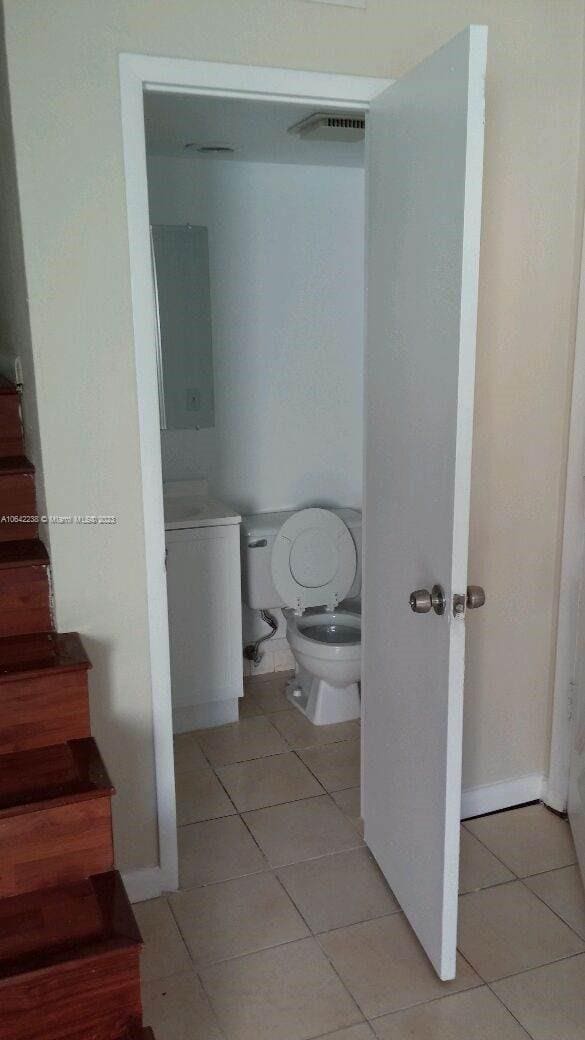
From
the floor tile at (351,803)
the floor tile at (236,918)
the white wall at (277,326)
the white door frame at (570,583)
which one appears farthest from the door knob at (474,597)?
the white wall at (277,326)

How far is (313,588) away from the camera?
3.27m

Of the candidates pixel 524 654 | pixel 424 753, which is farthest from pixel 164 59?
pixel 524 654

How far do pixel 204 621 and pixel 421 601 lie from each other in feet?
4.69

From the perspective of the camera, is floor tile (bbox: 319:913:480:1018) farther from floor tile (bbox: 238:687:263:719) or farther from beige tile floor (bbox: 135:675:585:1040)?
floor tile (bbox: 238:687:263:719)

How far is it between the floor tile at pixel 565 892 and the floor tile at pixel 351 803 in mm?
508

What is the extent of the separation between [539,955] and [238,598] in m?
1.52

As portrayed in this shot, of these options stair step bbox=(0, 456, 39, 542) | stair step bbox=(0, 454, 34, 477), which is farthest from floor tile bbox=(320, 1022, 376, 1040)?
stair step bbox=(0, 454, 34, 477)

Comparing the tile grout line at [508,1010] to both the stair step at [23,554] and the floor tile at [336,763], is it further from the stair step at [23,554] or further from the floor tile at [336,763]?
the stair step at [23,554]

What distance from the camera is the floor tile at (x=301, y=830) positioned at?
2398 millimetres

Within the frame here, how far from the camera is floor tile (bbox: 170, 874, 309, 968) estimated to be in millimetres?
2037

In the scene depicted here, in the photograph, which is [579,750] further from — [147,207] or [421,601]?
[147,207]

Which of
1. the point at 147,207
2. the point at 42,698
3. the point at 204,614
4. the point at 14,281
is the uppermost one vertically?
the point at 147,207

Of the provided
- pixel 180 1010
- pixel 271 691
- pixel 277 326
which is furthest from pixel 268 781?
pixel 277 326

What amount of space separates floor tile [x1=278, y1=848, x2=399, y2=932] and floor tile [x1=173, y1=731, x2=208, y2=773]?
2.11ft
